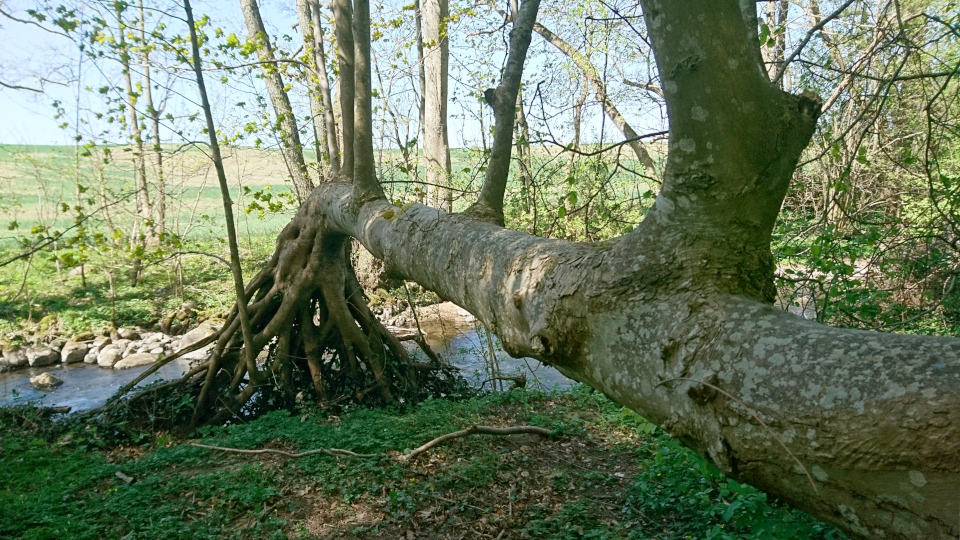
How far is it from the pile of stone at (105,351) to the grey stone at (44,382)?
86 centimetres

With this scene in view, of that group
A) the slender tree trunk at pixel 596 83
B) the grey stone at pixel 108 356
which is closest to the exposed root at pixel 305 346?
the slender tree trunk at pixel 596 83

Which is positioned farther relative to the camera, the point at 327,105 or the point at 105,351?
the point at 105,351

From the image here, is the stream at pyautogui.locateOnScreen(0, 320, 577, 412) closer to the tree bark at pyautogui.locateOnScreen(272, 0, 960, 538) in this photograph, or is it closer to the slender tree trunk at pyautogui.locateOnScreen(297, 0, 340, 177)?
the slender tree trunk at pyautogui.locateOnScreen(297, 0, 340, 177)

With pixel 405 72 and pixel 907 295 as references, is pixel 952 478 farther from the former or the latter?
pixel 405 72

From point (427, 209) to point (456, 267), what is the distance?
839 millimetres

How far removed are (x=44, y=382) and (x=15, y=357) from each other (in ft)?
4.66

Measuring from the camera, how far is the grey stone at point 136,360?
9578 mm

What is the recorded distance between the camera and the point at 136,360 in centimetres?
973

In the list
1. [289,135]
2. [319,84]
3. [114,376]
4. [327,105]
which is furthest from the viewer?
[289,135]

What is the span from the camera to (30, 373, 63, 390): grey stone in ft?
28.6

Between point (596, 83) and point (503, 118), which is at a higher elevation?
point (596, 83)

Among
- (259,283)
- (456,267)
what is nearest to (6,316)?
(259,283)

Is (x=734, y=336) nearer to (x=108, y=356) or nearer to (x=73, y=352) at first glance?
(x=108, y=356)

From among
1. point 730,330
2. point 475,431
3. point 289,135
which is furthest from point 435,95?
point 730,330
